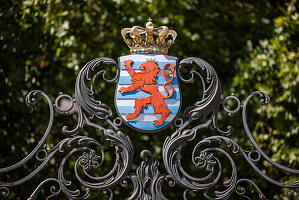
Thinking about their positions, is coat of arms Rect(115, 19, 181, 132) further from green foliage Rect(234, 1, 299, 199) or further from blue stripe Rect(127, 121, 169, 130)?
green foliage Rect(234, 1, 299, 199)

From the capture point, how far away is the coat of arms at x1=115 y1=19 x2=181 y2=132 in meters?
3.91

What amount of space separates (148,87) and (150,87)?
0.01 meters

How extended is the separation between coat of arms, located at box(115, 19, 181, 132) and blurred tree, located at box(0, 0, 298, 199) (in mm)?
1793

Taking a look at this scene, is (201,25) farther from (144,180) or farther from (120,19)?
(144,180)

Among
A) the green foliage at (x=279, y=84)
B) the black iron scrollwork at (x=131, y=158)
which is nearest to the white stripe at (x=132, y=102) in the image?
the black iron scrollwork at (x=131, y=158)

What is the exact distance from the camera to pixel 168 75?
399cm

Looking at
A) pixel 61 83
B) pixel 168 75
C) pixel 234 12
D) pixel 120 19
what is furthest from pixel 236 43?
pixel 168 75

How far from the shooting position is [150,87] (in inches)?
155

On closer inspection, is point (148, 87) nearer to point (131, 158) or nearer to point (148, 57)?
point (148, 57)

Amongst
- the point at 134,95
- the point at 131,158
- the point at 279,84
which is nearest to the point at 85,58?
the point at 279,84

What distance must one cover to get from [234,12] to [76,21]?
171 cm

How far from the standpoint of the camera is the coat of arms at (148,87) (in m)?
3.91

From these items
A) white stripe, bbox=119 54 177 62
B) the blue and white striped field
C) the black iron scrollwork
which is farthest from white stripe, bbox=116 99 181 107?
white stripe, bbox=119 54 177 62

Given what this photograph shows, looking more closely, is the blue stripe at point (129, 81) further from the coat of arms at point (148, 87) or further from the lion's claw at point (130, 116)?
the lion's claw at point (130, 116)
